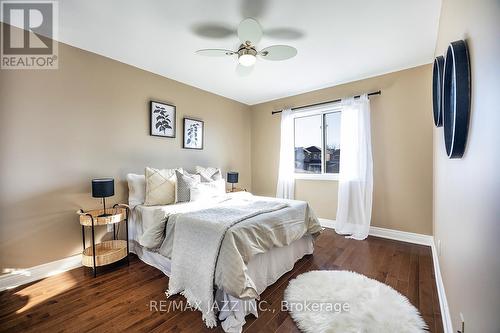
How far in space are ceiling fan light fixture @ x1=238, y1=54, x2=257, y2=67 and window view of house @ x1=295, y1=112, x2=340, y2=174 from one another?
2.22 meters

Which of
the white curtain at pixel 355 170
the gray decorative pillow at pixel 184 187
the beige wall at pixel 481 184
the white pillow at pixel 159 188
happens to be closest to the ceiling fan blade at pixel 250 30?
the beige wall at pixel 481 184

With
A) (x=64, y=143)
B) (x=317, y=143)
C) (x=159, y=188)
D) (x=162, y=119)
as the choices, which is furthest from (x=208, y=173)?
(x=317, y=143)

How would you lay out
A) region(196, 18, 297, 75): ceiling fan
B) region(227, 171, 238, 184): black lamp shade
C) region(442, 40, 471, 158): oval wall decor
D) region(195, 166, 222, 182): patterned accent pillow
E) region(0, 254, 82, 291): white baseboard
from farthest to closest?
region(227, 171, 238, 184): black lamp shade, region(195, 166, 222, 182): patterned accent pillow, region(0, 254, 82, 291): white baseboard, region(196, 18, 297, 75): ceiling fan, region(442, 40, 471, 158): oval wall decor

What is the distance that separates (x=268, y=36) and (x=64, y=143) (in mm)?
2616

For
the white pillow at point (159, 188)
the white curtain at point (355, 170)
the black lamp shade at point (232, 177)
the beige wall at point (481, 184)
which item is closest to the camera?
the beige wall at point (481, 184)

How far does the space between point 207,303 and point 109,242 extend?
1819 mm

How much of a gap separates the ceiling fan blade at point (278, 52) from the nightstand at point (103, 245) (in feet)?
8.00

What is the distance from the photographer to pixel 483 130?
851mm

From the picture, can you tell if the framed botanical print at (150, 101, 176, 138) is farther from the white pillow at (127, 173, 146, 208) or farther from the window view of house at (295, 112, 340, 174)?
the window view of house at (295, 112, 340, 174)

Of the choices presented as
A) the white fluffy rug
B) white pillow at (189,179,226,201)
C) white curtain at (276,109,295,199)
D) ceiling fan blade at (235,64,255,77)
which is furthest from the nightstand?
white curtain at (276,109,295,199)

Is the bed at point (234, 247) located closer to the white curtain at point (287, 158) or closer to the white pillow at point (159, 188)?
the white pillow at point (159, 188)

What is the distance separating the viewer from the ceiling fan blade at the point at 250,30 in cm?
188

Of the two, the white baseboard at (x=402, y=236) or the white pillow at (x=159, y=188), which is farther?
the white baseboard at (x=402, y=236)

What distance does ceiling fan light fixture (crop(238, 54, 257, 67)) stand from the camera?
90.5 inches
